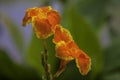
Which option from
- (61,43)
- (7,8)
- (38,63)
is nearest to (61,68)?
(61,43)

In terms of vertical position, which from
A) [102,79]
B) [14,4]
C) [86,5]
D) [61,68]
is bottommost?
[14,4]

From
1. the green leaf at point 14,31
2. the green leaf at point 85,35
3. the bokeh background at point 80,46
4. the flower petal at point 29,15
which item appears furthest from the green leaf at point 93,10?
the flower petal at point 29,15

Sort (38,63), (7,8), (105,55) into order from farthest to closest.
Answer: (7,8) < (105,55) < (38,63)

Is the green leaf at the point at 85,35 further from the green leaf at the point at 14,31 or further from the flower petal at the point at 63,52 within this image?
the flower petal at the point at 63,52

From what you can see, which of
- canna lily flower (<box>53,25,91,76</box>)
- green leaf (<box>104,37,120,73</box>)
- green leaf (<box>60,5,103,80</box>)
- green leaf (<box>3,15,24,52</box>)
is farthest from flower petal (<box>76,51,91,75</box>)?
green leaf (<box>3,15,24,52</box>)

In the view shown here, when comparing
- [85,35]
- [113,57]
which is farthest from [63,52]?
[113,57]

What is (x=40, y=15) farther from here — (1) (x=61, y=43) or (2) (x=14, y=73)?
(2) (x=14, y=73)

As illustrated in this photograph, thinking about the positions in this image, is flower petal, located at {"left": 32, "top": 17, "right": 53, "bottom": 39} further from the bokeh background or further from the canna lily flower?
the bokeh background
